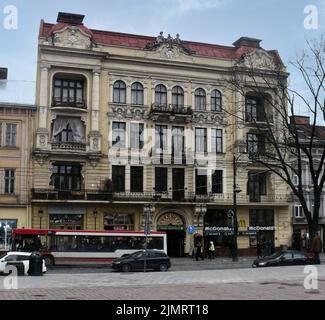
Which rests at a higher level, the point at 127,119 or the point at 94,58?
the point at 94,58

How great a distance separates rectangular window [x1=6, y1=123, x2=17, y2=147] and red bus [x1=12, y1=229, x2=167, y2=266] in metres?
10.4

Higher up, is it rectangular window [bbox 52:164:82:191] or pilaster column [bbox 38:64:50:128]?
pilaster column [bbox 38:64:50:128]

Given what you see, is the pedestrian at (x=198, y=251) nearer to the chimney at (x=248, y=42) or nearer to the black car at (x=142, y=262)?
the black car at (x=142, y=262)

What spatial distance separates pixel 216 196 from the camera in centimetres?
5138

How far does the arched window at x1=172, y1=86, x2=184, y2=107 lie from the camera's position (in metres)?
51.8

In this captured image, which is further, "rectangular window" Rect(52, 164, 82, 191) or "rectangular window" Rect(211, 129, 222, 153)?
"rectangular window" Rect(211, 129, 222, 153)

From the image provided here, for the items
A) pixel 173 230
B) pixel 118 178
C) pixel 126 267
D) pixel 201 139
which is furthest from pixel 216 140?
pixel 126 267

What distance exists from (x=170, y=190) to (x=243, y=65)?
45.4 feet

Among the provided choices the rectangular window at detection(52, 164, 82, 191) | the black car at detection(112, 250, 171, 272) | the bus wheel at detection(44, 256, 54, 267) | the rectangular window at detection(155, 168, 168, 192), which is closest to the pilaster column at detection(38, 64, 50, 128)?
the rectangular window at detection(52, 164, 82, 191)

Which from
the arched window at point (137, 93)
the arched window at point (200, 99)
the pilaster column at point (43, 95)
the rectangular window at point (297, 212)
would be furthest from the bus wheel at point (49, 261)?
the rectangular window at point (297, 212)

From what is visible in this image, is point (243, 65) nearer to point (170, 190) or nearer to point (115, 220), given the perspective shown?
point (170, 190)

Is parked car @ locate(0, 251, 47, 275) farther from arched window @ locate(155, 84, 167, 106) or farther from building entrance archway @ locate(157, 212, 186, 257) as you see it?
arched window @ locate(155, 84, 167, 106)

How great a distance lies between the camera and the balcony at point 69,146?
154ft
